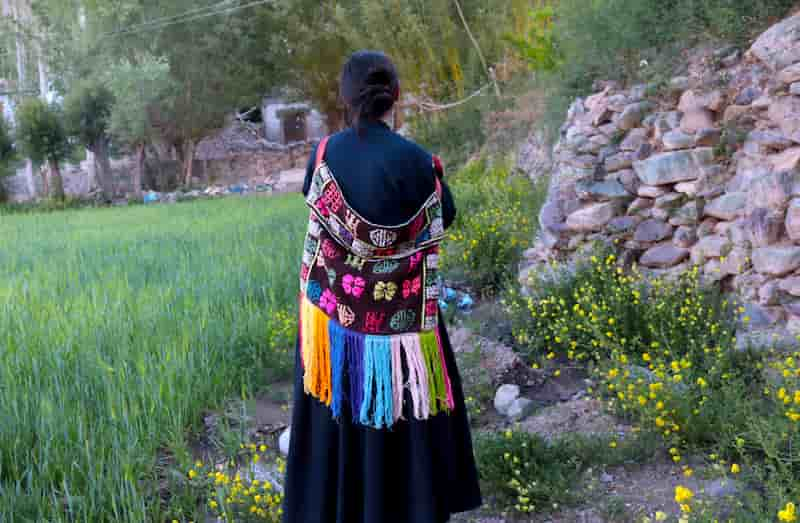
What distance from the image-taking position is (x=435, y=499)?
2.08 meters

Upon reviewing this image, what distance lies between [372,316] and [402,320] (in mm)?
97

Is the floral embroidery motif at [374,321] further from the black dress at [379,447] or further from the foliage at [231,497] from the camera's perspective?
the foliage at [231,497]

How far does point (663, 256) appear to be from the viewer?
4.05 metres

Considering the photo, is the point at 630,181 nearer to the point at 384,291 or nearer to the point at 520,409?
the point at 520,409

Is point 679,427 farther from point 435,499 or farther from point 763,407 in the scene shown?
point 435,499

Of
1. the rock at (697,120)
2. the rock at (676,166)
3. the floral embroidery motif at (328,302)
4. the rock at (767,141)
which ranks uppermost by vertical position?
the rock at (697,120)

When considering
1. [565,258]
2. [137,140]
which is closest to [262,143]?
[137,140]

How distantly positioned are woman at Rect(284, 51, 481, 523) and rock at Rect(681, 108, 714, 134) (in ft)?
8.40

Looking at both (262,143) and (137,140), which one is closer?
(137,140)

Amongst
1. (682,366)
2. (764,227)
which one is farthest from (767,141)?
(682,366)

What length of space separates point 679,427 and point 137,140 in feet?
59.9

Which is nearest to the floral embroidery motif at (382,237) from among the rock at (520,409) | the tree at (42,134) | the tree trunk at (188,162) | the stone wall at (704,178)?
the rock at (520,409)

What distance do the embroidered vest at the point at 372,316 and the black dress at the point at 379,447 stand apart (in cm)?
5

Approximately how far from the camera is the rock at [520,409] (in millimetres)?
3374
